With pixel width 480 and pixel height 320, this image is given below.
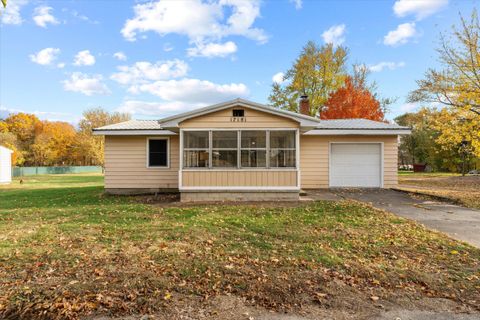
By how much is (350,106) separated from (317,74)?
4.98m

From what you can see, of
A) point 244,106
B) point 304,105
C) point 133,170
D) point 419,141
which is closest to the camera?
point 244,106

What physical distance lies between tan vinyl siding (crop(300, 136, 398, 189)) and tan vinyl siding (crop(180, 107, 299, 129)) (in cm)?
357

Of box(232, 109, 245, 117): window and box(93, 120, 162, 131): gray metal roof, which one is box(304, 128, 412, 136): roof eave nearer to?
box(232, 109, 245, 117): window

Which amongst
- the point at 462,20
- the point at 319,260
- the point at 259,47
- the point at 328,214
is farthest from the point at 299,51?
the point at 319,260

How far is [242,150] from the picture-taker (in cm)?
998

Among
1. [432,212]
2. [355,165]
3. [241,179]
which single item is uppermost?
[355,165]

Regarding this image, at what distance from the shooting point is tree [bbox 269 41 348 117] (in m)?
26.6

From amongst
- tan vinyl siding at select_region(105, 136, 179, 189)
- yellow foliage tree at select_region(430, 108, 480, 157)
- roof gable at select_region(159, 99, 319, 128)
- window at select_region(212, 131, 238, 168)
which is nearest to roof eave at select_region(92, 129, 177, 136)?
tan vinyl siding at select_region(105, 136, 179, 189)

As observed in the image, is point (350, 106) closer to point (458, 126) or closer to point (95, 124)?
point (458, 126)

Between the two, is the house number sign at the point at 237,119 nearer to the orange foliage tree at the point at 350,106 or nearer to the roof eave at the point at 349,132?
the roof eave at the point at 349,132

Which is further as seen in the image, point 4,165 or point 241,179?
point 4,165

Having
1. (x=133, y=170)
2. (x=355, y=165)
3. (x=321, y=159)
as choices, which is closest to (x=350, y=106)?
(x=355, y=165)

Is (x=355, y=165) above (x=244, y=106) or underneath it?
underneath

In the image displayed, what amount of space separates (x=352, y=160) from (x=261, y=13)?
939 centimetres
